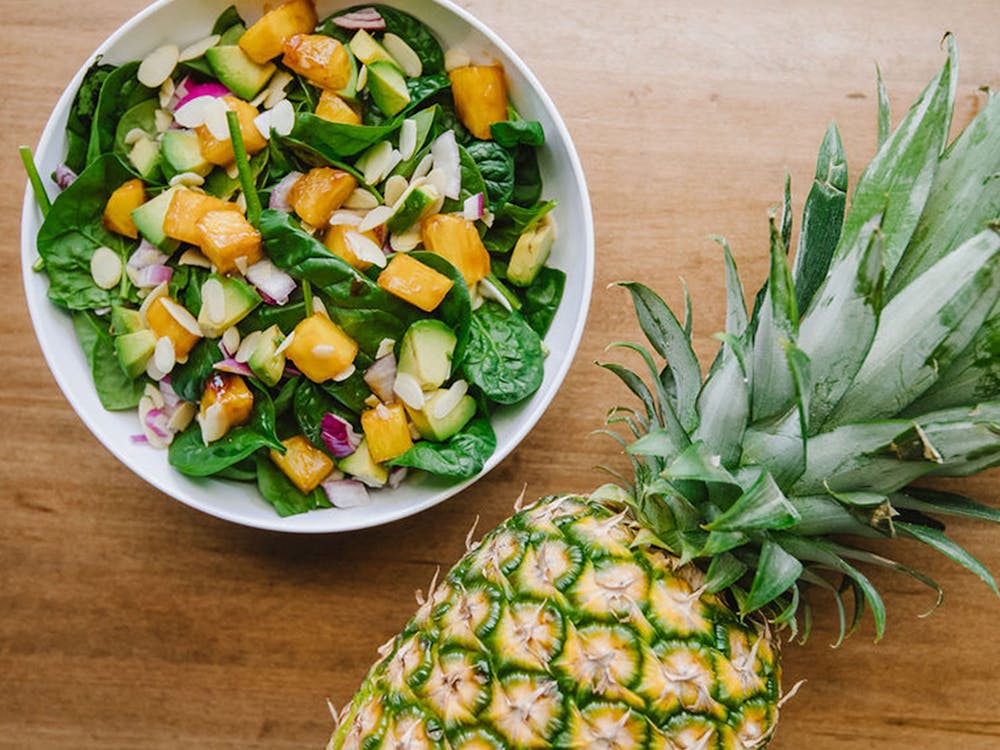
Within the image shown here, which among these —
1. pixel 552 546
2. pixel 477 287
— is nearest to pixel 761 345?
pixel 552 546

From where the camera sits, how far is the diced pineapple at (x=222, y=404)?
1.29 metres

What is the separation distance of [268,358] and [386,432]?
0.18m

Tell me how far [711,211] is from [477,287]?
0.38 m

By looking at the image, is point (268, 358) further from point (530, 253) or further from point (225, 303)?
point (530, 253)

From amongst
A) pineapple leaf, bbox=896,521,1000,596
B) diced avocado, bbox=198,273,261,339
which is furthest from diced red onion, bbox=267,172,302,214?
pineapple leaf, bbox=896,521,1000,596

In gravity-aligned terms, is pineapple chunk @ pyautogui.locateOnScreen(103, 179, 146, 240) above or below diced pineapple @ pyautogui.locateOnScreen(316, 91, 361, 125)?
below

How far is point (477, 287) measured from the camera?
1.35 metres

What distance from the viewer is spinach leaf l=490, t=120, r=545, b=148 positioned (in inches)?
51.1

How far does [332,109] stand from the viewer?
1304mm

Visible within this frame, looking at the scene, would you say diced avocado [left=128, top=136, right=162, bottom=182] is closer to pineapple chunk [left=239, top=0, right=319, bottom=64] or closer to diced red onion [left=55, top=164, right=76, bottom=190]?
diced red onion [left=55, top=164, right=76, bottom=190]

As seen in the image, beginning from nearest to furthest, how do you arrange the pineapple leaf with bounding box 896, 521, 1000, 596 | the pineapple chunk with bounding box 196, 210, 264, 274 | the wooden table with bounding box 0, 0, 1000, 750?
the pineapple leaf with bounding box 896, 521, 1000, 596, the pineapple chunk with bounding box 196, 210, 264, 274, the wooden table with bounding box 0, 0, 1000, 750

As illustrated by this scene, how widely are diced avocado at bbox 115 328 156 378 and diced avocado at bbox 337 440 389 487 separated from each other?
0.30 m

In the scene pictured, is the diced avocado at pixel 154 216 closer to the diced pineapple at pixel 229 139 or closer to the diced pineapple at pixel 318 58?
the diced pineapple at pixel 229 139

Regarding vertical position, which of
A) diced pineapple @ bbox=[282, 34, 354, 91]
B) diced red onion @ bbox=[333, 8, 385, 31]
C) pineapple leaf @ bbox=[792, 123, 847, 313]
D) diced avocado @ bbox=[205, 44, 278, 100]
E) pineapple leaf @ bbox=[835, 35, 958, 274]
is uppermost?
pineapple leaf @ bbox=[835, 35, 958, 274]
